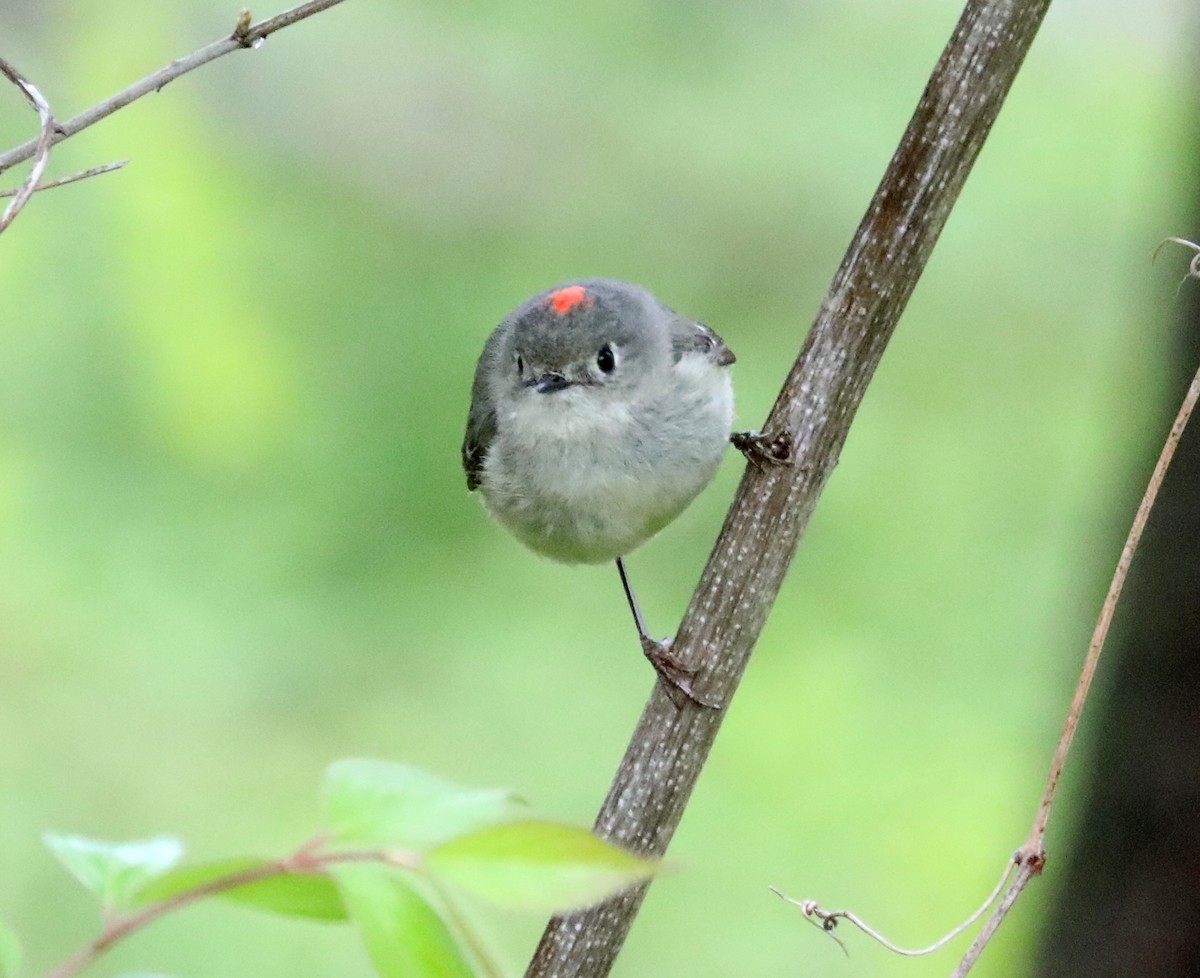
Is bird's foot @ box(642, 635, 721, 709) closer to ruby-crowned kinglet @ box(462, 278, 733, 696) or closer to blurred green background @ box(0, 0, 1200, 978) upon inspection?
ruby-crowned kinglet @ box(462, 278, 733, 696)

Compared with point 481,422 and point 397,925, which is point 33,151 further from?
point 481,422

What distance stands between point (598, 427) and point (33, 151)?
1091 mm

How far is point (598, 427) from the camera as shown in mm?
1812

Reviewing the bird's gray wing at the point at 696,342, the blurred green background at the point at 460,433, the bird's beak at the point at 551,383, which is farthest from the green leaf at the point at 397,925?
the blurred green background at the point at 460,433

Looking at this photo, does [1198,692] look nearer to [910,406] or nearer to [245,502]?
[910,406]

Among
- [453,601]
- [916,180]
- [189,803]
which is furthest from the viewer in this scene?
[453,601]

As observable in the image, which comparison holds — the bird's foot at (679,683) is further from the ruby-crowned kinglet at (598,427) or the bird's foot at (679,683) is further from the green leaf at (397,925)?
the ruby-crowned kinglet at (598,427)

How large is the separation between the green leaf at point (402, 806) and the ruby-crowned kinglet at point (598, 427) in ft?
4.30

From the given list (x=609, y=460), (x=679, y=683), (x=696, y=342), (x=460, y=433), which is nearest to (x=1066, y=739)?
(x=679, y=683)

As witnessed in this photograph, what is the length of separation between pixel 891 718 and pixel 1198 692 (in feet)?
7.08

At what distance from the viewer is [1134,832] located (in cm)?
199

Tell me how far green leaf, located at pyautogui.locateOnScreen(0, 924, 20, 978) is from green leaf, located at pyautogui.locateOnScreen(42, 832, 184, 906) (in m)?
0.03


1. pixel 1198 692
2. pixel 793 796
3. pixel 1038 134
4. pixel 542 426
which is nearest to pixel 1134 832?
pixel 1198 692

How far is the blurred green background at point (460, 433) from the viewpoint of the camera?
3.62 metres
